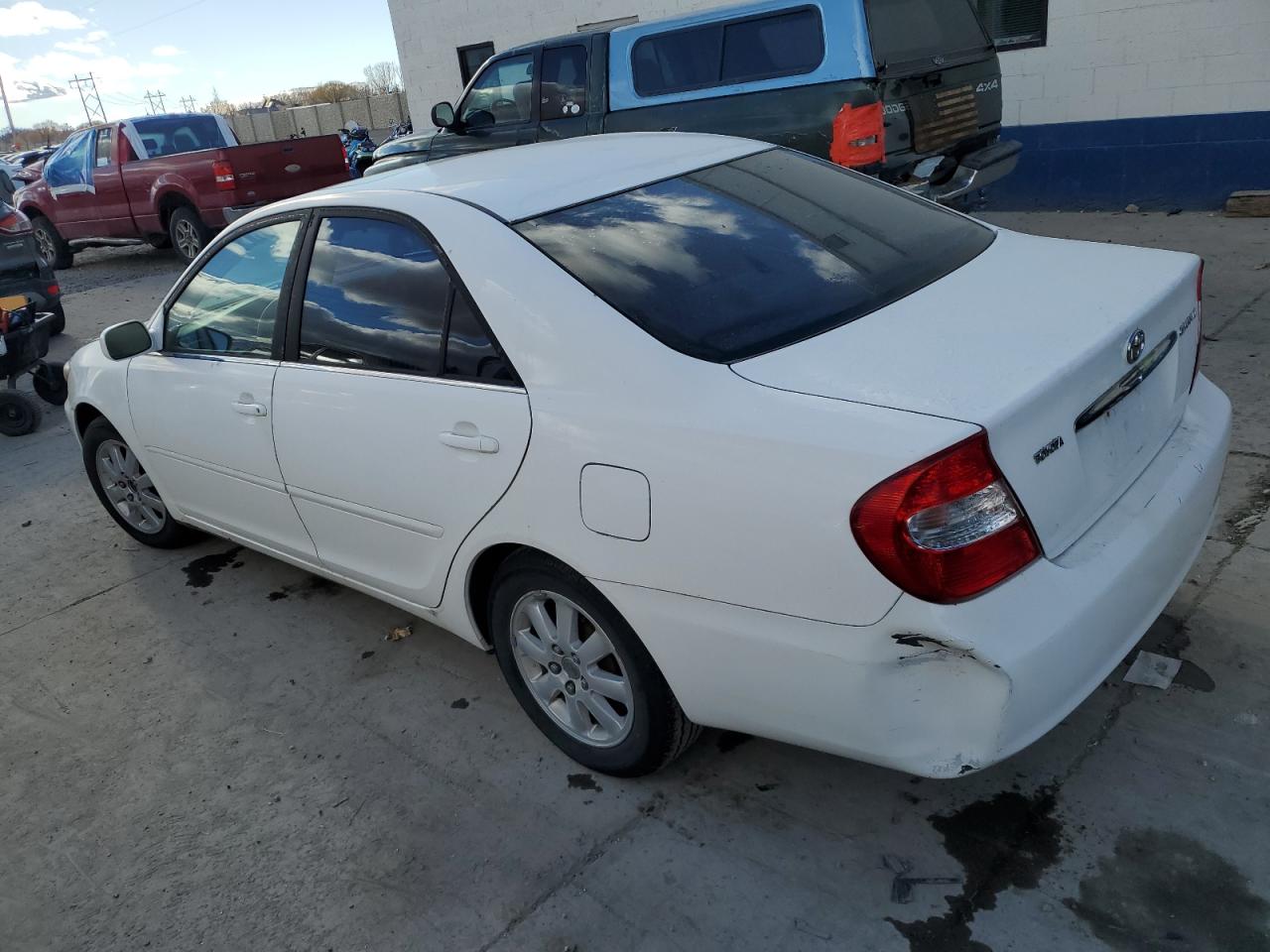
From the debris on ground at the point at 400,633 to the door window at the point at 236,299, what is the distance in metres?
1.14

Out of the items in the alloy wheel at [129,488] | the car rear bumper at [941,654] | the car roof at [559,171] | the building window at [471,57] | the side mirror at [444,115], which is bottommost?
the alloy wheel at [129,488]

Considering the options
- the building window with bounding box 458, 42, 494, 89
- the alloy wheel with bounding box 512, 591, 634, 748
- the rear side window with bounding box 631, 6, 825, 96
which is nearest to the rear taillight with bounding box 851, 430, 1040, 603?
the alloy wheel with bounding box 512, 591, 634, 748

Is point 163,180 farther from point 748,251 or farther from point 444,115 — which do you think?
point 748,251

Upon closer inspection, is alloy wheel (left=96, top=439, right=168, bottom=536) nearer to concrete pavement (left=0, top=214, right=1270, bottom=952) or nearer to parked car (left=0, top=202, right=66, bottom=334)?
concrete pavement (left=0, top=214, right=1270, bottom=952)

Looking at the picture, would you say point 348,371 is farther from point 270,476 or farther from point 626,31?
point 626,31

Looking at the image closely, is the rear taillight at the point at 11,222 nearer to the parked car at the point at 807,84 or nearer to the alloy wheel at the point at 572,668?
the parked car at the point at 807,84

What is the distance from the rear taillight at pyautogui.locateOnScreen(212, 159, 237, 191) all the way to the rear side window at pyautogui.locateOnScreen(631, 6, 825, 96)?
5.90 m

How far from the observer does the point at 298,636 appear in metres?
4.07

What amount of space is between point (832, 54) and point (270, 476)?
5.29m

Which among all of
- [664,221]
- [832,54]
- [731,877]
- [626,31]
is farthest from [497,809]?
[626,31]

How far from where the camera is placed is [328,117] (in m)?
46.6

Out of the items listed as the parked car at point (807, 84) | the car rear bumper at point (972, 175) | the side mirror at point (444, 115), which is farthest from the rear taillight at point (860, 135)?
the side mirror at point (444, 115)

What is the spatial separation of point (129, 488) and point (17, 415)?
9.79 feet

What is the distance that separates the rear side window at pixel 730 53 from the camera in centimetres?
745
